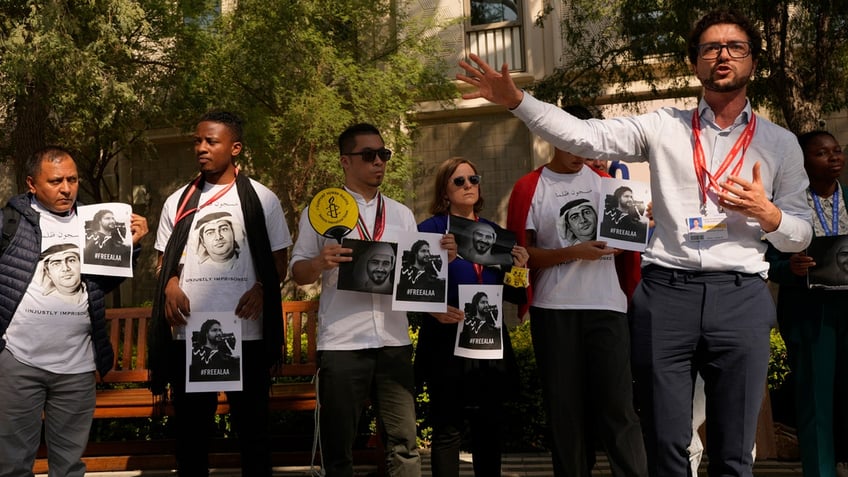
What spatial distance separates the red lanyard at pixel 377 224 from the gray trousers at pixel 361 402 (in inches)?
25.1

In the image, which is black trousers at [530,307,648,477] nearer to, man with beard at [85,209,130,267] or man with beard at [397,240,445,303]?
man with beard at [397,240,445,303]

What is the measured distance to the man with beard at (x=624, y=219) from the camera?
4602 mm

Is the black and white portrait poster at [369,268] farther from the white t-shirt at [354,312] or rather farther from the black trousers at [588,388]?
the black trousers at [588,388]

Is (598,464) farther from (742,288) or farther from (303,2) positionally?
(303,2)

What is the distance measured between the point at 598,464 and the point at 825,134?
117 inches

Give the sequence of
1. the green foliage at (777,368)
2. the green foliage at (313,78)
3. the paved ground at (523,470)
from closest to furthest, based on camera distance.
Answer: the paved ground at (523,470), the green foliage at (777,368), the green foliage at (313,78)

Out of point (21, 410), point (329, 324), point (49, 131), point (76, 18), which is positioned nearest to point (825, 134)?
point (329, 324)

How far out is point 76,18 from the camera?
10.7m

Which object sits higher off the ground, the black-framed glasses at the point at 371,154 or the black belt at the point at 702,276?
the black-framed glasses at the point at 371,154

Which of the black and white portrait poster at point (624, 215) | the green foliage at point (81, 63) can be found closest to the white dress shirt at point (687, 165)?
the black and white portrait poster at point (624, 215)

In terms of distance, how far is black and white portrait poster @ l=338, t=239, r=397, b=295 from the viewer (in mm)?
4660

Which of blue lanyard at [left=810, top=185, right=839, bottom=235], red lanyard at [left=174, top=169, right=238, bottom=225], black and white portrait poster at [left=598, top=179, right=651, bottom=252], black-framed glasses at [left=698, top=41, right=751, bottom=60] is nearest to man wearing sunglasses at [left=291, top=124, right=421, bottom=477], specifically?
red lanyard at [left=174, top=169, right=238, bottom=225]

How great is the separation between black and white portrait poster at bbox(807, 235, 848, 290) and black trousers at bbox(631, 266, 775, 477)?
1724 mm

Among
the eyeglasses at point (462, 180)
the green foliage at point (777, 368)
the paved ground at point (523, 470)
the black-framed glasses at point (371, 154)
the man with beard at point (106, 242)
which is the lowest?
the paved ground at point (523, 470)
